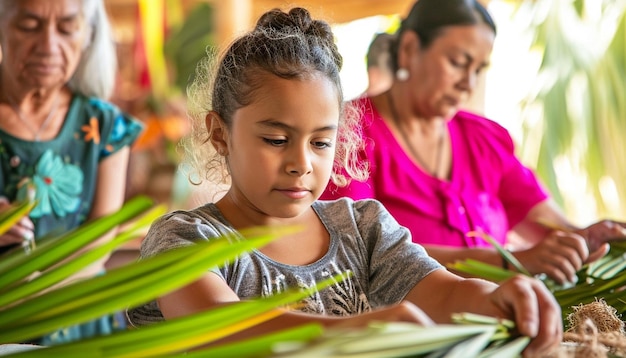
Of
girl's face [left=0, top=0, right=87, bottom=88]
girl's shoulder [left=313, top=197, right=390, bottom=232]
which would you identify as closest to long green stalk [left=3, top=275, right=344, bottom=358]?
girl's shoulder [left=313, top=197, right=390, bottom=232]

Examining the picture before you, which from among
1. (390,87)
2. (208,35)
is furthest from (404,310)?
(208,35)

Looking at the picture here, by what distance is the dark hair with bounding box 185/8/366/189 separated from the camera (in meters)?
1.18

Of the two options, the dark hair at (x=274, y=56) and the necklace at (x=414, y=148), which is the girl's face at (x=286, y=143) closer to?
the dark hair at (x=274, y=56)

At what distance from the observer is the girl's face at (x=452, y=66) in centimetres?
206

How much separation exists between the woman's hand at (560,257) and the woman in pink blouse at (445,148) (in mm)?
427

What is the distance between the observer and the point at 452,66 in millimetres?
2064

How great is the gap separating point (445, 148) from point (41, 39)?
3.02 feet

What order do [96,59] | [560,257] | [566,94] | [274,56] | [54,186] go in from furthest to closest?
[566,94], [96,59], [54,186], [560,257], [274,56]

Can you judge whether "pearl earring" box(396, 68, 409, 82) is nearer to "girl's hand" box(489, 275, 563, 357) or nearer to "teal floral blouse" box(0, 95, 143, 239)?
"teal floral blouse" box(0, 95, 143, 239)

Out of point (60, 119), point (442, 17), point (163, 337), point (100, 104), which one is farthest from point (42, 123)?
point (163, 337)

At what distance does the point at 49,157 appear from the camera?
78.1 inches

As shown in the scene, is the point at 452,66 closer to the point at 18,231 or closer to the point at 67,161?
the point at 67,161

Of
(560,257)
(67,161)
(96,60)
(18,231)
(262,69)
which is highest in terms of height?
(96,60)

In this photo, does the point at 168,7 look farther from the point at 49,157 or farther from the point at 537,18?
the point at 49,157
